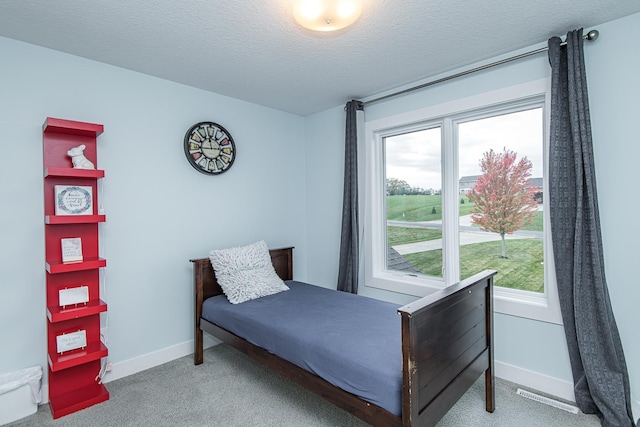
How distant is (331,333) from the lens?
1.93m

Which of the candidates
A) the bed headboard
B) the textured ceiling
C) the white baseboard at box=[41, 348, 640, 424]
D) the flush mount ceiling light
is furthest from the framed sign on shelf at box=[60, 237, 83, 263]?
the flush mount ceiling light

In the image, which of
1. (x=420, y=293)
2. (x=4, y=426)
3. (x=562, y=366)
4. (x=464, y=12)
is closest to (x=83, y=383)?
(x=4, y=426)

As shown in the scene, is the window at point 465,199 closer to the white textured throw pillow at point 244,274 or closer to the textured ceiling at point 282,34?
the textured ceiling at point 282,34

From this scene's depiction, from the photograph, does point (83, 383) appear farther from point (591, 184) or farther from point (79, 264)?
point (591, 184)

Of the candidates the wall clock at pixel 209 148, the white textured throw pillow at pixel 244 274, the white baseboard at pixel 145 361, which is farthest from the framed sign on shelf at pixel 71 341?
the wall clock at pixel 209 148

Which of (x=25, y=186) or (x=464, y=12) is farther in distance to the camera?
(x=25, y=186)

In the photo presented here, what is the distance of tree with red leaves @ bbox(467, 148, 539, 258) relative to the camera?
8.04 ft

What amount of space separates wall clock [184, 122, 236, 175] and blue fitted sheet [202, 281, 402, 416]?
1211mm

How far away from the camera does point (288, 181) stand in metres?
3.77

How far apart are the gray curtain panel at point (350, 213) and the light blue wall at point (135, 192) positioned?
81 centimetres

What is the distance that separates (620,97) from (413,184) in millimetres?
1521

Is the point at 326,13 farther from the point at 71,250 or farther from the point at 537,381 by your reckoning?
the point at 537,381

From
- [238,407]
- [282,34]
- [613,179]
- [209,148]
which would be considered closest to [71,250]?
[209,148]

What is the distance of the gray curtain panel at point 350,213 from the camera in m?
3.20
